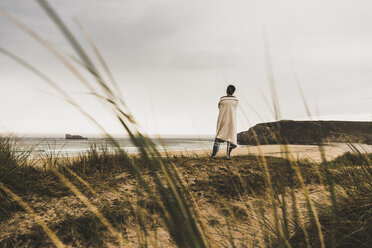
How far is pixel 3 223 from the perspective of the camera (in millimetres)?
2543

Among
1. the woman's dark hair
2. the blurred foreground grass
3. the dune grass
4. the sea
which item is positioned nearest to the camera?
the dune grass

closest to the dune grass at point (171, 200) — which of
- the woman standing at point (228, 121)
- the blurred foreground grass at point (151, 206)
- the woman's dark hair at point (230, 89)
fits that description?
the blurred foreground grass at point (151, 206)

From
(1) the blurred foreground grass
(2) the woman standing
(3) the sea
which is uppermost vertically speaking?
(2) the woman standing

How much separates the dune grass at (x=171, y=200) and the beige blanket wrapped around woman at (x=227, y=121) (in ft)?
6.10

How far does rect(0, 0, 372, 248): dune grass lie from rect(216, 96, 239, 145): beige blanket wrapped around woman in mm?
1859

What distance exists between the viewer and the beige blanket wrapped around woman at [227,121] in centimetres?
666

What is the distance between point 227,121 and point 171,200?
621 centimetres

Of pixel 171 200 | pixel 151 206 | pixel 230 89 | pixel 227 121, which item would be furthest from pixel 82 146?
pixel 171 200

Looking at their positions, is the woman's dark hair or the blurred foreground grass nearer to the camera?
the blurred foreground grass

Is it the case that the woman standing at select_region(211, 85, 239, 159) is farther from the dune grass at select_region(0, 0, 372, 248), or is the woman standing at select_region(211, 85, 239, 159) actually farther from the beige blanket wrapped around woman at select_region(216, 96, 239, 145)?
the dune grass at select_region(0, 0, 372, 248)

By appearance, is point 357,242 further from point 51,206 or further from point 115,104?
point 51,206

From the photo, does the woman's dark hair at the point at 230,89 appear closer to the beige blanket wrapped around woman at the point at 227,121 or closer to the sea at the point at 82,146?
the beige blanket wrapped around woman at the point at 227,121

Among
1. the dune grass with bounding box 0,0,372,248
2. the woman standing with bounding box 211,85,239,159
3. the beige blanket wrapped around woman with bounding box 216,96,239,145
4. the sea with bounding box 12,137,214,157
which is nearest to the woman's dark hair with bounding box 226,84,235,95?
the woman standing with bounding box 211,85,239,159

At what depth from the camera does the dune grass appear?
649 millimetres
